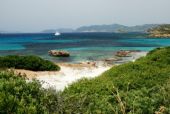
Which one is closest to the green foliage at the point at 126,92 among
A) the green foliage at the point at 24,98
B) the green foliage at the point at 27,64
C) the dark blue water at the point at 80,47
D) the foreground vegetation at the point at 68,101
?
the foreground vegetation at the point at 68,101

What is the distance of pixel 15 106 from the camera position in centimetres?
715

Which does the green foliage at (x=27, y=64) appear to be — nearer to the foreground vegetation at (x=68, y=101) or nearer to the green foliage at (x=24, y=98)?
the foreground vegetation at (x=68, y=101)

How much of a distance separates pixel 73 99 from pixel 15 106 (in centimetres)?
276

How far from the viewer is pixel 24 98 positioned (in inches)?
304

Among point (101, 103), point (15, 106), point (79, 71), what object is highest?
point (15, 106)

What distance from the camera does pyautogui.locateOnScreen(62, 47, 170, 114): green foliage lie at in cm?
880

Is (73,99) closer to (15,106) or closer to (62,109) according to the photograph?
(62,109)

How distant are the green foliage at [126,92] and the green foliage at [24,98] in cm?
48

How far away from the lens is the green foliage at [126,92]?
8.80 meters

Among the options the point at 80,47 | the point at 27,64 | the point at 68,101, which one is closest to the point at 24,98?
the point at 68,101

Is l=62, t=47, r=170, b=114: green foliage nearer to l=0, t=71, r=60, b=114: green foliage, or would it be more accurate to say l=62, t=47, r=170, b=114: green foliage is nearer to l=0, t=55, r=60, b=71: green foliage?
l=0, t=71, r=60, b=114: green foliage

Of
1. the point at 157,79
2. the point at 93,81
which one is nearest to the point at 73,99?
the point at 93,81

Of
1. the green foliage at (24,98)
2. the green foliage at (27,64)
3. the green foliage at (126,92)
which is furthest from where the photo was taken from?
the green foliage at (27,64)

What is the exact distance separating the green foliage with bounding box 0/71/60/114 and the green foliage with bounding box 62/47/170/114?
48cm
